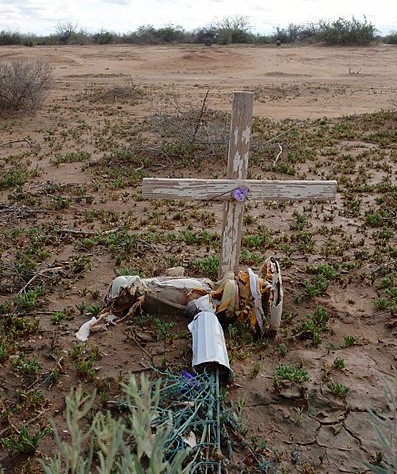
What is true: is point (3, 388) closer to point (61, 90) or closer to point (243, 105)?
point (243, 105)

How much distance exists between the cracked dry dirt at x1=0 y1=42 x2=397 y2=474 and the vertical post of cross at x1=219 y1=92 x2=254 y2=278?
62cm

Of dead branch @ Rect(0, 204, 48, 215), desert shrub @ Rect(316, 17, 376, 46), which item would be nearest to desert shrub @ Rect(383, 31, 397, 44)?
desert shrub @ Rect(316, 17, 376, 46)

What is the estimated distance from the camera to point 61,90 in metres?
17.6

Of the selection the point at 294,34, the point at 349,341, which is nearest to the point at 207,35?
the point at 294,34

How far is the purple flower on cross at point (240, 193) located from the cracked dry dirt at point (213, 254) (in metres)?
0.99

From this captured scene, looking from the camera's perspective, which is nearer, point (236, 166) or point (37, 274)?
point (236, 166)

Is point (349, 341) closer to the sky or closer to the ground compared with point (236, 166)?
closer to the ground

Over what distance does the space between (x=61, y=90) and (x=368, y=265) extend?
1421 cm

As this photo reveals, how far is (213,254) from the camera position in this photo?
18.6 ft

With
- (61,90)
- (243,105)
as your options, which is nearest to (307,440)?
(243,105)

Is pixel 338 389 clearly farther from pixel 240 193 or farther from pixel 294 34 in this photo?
pixel 294 34

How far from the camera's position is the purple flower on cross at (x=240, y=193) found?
4305 mm

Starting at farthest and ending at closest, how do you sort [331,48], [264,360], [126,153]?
1. [331,48]
2. [126,153]
3. [264,360]

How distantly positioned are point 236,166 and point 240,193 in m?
0.20
